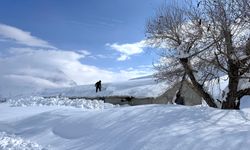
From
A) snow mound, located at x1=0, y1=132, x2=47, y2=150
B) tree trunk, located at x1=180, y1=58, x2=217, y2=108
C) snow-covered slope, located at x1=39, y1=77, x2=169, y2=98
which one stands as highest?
snow-covered slope, located at x1=39, y1=77, x2=169, y2=98

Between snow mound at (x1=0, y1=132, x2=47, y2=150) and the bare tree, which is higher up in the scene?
the bare tree

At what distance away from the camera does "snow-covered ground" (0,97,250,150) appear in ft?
28.3

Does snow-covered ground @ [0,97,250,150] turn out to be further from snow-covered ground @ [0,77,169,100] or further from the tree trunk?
snow-covered ground @ [0,77,169,100]

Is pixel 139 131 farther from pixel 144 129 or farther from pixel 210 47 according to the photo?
pixel 210 47

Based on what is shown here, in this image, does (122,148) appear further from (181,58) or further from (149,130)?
(181,58)

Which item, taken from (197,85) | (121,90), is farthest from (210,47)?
(121,90)

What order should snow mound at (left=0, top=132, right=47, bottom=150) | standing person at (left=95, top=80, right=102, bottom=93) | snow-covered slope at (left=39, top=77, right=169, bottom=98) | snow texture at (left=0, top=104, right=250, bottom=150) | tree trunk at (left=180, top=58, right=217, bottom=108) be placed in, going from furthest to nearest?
standing person at (left=95, top=80, right=102, bottom=93) < snow-covered slope at (left=39, top=77, right=169, bottom=98) < tree trunk at (left=180, top=58, right=217, bottom=108) < snow mound at (left=0, top=132, right=47, bottom=150) < snow texture at (left=0, top=104, right=250, bottom=150)

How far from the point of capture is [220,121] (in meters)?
10.2

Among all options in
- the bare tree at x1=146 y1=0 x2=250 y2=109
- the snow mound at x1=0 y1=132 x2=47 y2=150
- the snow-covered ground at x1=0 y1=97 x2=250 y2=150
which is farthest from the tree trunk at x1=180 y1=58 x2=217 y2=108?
the snow mound at x1=0 y1=132 x2=47 y2=150


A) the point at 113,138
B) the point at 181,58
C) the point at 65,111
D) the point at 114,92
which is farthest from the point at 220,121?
the point at 114,92

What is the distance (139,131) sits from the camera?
966cm

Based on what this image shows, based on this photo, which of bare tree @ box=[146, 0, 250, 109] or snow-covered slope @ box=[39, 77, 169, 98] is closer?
bare tree @ box=[146, 0, 250, 109]

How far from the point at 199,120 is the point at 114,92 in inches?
1326

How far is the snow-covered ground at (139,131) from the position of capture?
28.3 ft
